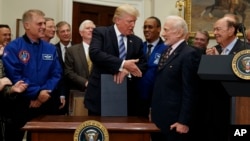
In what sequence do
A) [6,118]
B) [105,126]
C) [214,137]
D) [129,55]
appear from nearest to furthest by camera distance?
[105,126], [214,137], [129,55], [6,118]

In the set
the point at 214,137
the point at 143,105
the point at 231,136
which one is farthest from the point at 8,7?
the point at 231,136

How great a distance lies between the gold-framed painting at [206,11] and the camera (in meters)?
6.41

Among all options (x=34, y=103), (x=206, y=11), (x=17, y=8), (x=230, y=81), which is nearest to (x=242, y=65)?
(x=230, y=81)

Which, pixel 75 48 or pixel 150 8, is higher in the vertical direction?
pixel 150 8

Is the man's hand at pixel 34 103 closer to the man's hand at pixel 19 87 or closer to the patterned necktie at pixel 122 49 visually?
the man's hand at pixel 19 87

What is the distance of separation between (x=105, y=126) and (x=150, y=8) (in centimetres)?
523

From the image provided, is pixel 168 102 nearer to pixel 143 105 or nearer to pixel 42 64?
pixel 143 105

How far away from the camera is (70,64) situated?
13.9 ft

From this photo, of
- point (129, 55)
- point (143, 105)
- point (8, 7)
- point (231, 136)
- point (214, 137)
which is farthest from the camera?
point (8, 7)

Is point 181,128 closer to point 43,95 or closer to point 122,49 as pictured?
point 122,49

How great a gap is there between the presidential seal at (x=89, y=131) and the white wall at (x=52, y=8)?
4053 millimetres

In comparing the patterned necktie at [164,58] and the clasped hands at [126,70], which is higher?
the patterned necktie at [164,58]

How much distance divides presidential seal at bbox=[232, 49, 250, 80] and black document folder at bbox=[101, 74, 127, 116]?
102 centimetres

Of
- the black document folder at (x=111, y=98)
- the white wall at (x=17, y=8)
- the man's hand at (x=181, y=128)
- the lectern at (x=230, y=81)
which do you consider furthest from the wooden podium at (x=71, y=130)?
the white wall at (x=17, y=8)
